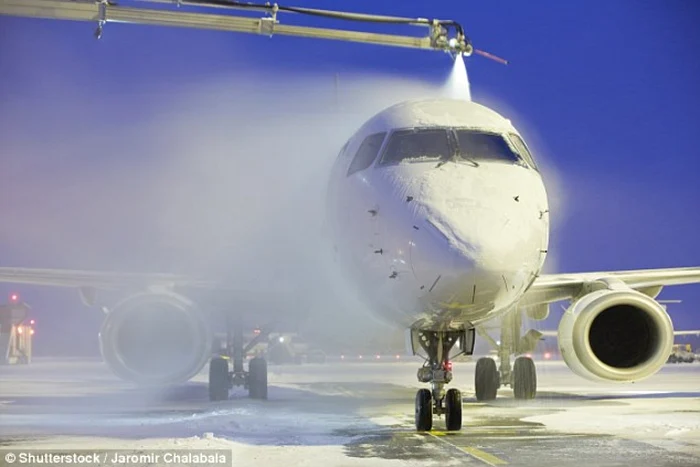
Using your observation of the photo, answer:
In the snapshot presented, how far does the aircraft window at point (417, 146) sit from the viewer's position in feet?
36.6

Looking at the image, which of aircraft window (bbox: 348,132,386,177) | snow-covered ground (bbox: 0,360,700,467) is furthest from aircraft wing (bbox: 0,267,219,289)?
aircraft window (bbox: 348,132,386,177)

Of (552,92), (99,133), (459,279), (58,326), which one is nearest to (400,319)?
(459,279)

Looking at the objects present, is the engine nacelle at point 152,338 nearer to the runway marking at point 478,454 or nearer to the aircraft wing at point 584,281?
the runway marking at point 478,454

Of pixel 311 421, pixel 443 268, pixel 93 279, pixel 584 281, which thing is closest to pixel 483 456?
pixel 443 268

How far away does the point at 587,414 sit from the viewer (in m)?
15.3

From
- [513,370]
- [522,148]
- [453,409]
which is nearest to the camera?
[522,148]

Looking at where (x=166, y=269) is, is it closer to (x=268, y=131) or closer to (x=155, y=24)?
(x=268, y=131)

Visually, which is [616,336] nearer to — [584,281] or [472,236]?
[584,281]

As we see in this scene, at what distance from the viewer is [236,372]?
749 inches

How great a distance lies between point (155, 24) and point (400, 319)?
46.6 ft

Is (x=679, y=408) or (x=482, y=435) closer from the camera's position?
(x=482, y=435)

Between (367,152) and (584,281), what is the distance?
13.6 feet

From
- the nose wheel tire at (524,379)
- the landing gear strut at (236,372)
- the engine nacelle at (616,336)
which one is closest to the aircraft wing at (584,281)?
the engine nacelle at (616,336)

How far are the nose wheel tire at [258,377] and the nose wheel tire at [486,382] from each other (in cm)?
407
